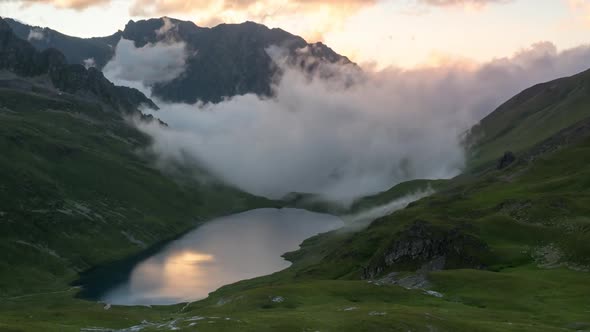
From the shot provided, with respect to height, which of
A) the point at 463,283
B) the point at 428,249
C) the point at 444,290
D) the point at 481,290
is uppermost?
the point at 428,249

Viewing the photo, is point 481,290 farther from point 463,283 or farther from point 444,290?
point 444,290

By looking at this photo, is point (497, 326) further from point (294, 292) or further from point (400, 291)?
point (294, 292)

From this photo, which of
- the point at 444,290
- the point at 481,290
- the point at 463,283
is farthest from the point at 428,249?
the point at 481,290

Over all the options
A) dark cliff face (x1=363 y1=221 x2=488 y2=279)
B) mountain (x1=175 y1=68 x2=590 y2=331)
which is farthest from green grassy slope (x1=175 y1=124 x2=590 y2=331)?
dark cliff face (x1=363 y1=221 x2=488 y2=279)

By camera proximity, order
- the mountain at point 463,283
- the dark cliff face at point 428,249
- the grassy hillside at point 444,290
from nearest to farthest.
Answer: the grassy hillside at point 444,290
the mountain at point 463,283
the dark cliff face at point 428,249

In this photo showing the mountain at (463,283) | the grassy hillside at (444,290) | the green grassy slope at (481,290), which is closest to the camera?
the green grassy slope at (481,290)

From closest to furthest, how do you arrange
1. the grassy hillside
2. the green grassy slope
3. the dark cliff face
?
the green grassy slope, the grassy hillside, the dark cliff face

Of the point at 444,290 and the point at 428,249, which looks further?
the point at 428,249

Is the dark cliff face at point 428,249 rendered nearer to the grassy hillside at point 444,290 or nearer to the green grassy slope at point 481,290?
the grassy hillside at point 444,290

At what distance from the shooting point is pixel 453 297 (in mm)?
106438

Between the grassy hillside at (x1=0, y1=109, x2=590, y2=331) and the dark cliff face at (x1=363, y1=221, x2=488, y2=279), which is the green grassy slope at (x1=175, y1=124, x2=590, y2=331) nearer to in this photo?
the grassy hillside at (x1=0, y1=109, x2=590, y2=331)

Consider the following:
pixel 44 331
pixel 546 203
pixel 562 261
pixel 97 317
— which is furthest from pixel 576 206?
Result: pixel 44 331

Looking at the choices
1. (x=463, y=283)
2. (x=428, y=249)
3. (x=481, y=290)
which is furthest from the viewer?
(x=428, y=249)

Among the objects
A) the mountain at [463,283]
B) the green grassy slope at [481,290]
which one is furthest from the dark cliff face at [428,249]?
the green grassy slope at [481,290]
